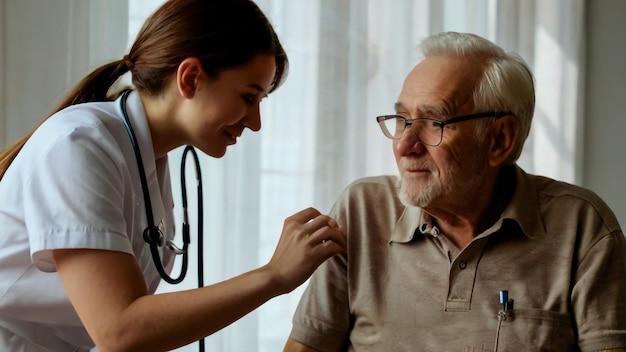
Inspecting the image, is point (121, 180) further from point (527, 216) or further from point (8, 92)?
point (8, 92)

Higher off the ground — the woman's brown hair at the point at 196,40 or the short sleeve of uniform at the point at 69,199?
the woman's brown hair at the point at 196,40

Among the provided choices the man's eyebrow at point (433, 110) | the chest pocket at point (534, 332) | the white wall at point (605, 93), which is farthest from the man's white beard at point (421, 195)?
the white wall at point (605, 93)

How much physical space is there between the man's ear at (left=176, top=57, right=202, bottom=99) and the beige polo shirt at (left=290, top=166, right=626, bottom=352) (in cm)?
52

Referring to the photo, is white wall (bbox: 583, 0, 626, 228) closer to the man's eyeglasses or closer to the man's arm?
the man's eyeglasses

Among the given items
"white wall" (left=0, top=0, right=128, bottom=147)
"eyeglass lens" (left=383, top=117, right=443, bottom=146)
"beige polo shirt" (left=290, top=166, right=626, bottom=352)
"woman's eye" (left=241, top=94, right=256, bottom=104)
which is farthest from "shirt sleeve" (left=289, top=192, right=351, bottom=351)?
"white wall" (left=0, top=0, right=128, bottom=147)

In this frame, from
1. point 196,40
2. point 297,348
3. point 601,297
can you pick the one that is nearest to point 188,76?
point 196,40

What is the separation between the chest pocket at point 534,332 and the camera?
1624 mm

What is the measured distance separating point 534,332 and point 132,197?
863 millimetres

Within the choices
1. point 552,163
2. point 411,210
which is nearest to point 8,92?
point 411,210

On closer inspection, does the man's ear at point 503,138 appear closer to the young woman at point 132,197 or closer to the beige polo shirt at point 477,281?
the beige polo shirt at point 477,281

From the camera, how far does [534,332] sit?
1.63m

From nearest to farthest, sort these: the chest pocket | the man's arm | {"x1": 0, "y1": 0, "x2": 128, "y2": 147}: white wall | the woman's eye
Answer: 1. the woman's eye
2. the chest pocket
3. the man's arm
4. {"x1": 0, "y1": 0, "x2": 128, "y2": 147}: white wall

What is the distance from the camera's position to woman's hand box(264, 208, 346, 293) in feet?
4.58

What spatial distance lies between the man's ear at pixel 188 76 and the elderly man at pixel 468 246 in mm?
484
